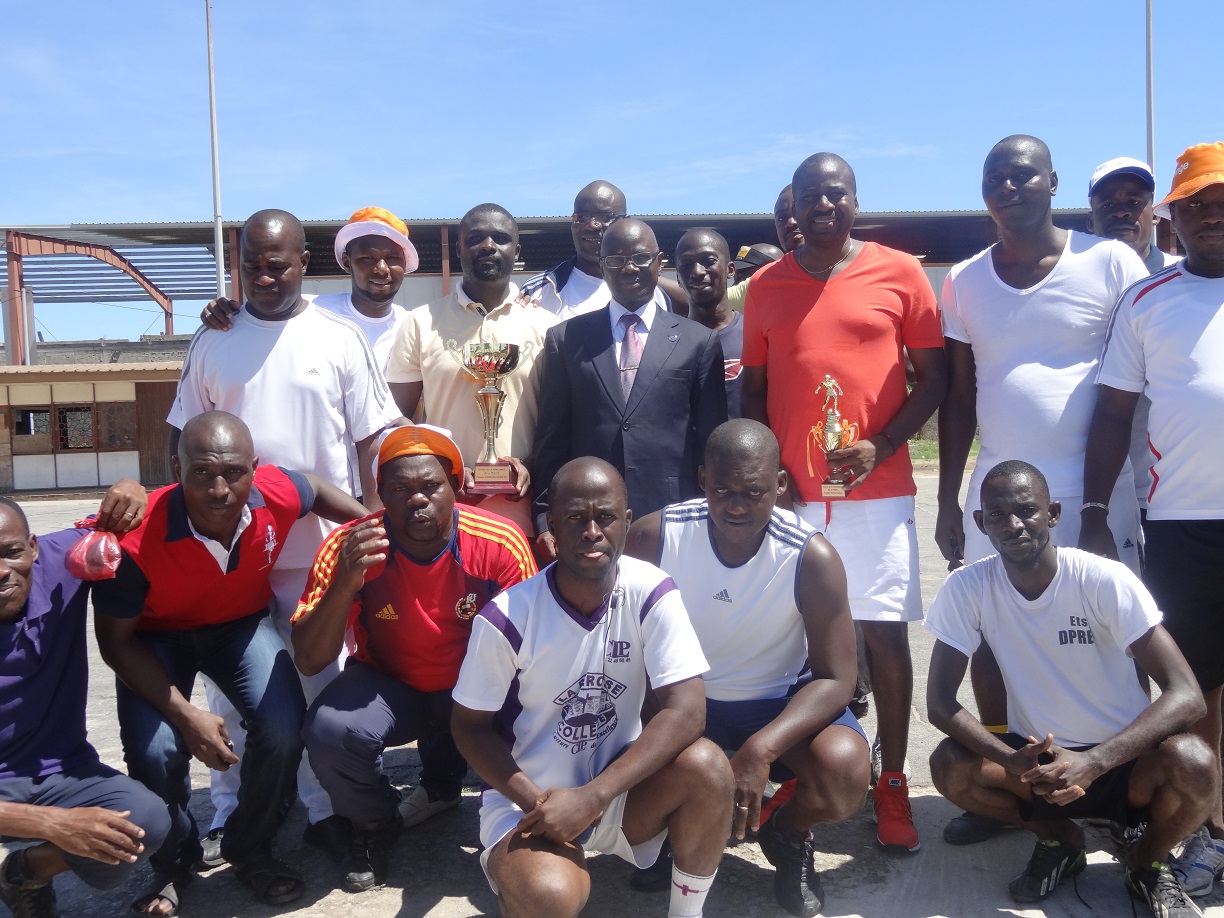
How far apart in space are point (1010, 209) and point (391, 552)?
2699 mm

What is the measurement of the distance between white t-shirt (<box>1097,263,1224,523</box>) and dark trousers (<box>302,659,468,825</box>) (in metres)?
2.76

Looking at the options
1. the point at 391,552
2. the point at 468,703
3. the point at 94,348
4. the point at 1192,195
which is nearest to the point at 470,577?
the point at 391,552

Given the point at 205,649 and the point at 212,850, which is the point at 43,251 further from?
the point at 212,850

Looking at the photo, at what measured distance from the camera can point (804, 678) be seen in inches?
141

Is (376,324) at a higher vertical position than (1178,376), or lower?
higher

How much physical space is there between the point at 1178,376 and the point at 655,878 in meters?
2.53

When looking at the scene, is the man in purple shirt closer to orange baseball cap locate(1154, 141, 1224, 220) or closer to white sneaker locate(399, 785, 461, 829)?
white sneaker locate(399, 785, 461, 829)

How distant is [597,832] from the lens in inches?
120

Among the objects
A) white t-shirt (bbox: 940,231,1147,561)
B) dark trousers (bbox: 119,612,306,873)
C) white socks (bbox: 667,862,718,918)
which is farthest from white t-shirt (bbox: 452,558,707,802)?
white t-shirt (bbox: 940,231,1147,561)

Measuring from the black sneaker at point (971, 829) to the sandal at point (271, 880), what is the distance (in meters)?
2.34

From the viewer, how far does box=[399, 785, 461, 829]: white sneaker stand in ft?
12.9

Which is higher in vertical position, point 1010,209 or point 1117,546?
point 1010,209

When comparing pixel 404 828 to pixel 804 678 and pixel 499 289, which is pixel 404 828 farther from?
pixel 499 289

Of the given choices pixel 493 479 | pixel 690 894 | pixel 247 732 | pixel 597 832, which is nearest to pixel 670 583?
pixel 597 832
